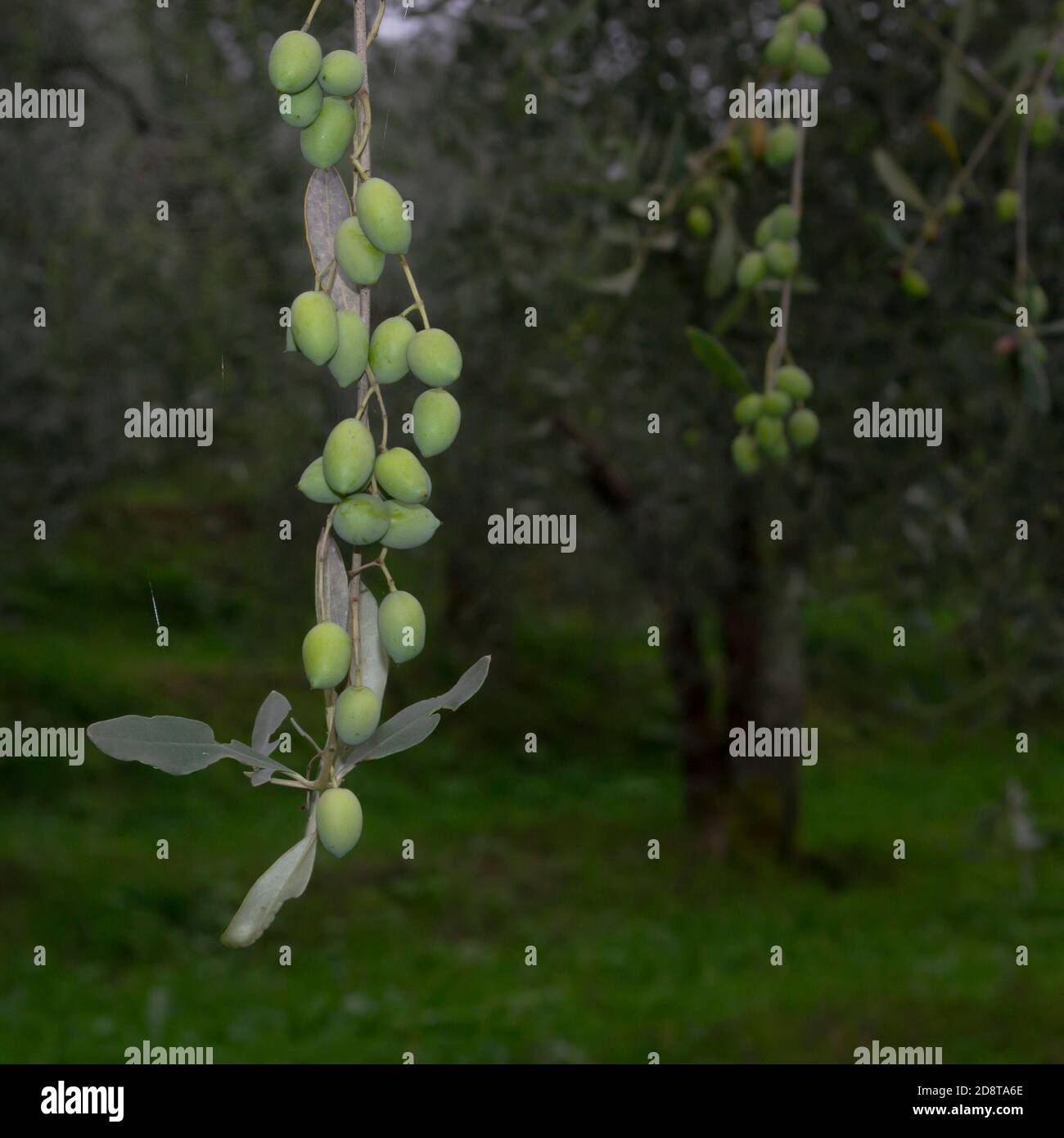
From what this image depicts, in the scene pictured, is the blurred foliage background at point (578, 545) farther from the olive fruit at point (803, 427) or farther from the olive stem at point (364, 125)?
the olive fruit at point (803, 427)

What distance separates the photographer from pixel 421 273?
5.83 meters

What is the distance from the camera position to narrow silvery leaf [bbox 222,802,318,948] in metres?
0.60

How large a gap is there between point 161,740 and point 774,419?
34.5 inches

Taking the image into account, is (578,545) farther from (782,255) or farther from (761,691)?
(782,255)

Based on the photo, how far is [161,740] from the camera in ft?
2.08

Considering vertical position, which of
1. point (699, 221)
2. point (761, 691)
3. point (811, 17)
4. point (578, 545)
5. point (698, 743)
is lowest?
point (811, 17)

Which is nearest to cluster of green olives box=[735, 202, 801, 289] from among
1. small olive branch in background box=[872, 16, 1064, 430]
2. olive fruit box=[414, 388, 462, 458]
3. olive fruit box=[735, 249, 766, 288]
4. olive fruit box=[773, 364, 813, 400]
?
olive fruit box=[735, 249, 766, 288]

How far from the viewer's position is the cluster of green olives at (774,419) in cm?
135

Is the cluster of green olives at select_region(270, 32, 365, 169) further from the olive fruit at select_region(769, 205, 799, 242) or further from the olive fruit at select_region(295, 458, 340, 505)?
the olive fruit at select_region(769, 205, 799, 242)

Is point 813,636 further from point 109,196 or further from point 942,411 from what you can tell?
point 942,411

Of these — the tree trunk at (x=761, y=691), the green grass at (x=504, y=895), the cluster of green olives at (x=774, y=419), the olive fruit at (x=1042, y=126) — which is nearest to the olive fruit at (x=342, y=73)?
the cluster of green olives at (x=774, y=419)

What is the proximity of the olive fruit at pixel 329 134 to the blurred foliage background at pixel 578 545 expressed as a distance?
8.1 inches

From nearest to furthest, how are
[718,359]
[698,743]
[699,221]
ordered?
[718,359] < [699,221] < [698,743]

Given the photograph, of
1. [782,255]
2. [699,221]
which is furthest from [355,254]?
[699,221]
